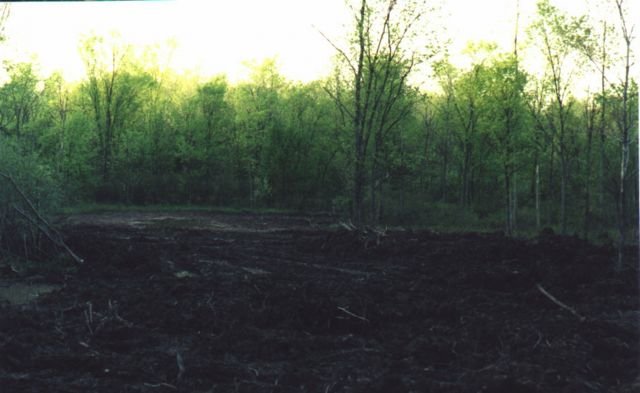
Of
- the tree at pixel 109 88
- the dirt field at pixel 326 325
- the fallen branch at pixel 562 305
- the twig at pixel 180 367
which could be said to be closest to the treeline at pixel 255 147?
the tree at pixel 109 88

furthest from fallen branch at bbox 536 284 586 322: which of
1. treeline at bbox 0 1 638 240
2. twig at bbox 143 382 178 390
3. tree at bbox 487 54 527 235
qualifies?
treeline at bbox 0 1 638 240

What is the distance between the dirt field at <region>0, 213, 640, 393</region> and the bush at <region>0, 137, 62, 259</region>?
1315mm

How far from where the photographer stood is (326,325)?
428 inches

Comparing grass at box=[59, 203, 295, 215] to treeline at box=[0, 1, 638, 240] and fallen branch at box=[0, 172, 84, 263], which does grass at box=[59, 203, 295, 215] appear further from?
fallen branch at box=[0, 172, 84, 263]

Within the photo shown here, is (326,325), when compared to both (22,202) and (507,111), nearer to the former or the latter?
(22,202)

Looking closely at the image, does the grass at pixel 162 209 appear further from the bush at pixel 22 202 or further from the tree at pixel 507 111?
the bush at pixel 22 202

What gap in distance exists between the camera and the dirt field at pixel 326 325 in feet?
26.7

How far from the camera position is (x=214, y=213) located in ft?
141

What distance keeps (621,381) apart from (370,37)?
20.7 metres

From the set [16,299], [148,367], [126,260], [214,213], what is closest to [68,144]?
[214,213]

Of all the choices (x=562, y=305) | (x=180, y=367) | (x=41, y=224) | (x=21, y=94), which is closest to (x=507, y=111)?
(x=562, y=305)

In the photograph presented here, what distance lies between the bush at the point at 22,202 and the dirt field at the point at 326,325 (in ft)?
4.31

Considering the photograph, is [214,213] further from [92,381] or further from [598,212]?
[92,381]

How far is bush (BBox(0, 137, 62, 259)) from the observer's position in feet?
55.2
